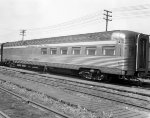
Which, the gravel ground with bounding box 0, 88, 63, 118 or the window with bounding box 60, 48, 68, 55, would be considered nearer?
the gravel ground with bounding box 0, 88, 63, 118

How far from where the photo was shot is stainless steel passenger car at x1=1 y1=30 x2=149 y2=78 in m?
14.9

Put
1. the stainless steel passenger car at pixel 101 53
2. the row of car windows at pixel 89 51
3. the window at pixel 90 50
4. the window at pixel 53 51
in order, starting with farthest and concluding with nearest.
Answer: the window at pixel 53 51 → the window at pixel 90 50 → the row of car windows at pixel 89 51 → the stainless steel passenger car at pixel 101 53

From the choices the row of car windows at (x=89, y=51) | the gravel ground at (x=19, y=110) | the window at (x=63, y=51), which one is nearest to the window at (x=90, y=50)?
the row of car windows at (x=89, y=51)

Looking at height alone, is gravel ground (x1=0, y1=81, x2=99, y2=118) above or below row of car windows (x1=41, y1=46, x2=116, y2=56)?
below

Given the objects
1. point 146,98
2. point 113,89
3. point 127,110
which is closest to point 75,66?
point 113,89

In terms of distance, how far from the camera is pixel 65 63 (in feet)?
62.7

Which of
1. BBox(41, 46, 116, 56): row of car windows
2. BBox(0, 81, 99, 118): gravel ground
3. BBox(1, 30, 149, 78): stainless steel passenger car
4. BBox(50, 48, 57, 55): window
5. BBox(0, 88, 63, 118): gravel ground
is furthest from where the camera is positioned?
BBox(50, 48, 57, 55): window

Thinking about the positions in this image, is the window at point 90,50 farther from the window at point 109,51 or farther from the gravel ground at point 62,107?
the gravel ground at point 62,107

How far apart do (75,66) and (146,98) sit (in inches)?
306

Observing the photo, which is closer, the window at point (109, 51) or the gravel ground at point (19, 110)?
the gravel ground at point (19, 110)

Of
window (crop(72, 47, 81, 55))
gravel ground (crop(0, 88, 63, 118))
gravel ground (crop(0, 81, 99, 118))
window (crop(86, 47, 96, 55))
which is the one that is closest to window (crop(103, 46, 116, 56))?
window (crop(86, 47, 96, 55))

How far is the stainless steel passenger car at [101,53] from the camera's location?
1493cm

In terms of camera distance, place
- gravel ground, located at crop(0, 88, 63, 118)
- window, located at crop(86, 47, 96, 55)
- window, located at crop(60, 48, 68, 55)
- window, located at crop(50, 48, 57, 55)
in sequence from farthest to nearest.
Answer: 1. window, located at crop(50, 48, 57, 55)
2. window, located at crop(60, 48, 68, 55)
3. window, located at crop(86, 47, 96, 55)
4. gravel ground, located at crop(0, 88, 63, 118)

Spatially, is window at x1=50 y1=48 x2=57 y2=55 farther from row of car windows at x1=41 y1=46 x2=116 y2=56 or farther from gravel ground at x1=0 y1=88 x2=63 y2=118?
gravel ground at x1=0 y1=88 x2=63 y2=118
